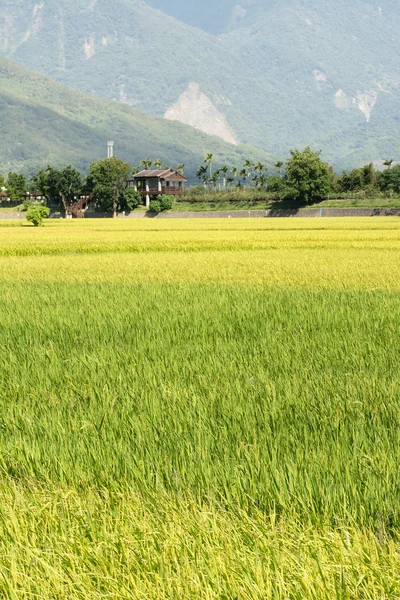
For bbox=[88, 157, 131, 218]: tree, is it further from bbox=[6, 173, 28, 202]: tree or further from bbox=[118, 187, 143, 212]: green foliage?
bbox=[6, 173, 28, 202]: tree

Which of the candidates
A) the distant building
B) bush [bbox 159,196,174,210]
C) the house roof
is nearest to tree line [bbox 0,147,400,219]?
bush [bbox 159,196,174,210]

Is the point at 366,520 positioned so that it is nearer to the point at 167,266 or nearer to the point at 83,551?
the point at 83,551

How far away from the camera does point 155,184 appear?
118m

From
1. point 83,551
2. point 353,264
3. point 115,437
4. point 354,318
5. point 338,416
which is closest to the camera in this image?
point 83,551

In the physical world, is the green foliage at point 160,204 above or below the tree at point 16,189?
below

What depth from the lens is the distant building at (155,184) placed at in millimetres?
116062

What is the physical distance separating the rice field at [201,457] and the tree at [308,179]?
80517mm

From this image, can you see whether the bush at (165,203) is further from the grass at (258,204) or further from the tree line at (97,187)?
the grass at (258,204)

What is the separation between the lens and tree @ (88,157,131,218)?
317 feet

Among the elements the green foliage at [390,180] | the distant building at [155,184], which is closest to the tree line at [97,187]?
the distant building at [155,184]

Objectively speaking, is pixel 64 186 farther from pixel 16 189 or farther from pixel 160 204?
pixel 16 189

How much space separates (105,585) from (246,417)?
6.79 feet

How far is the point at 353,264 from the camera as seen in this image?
58.7 feet

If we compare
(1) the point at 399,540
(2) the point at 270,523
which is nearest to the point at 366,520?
(1) the point at 399,540
